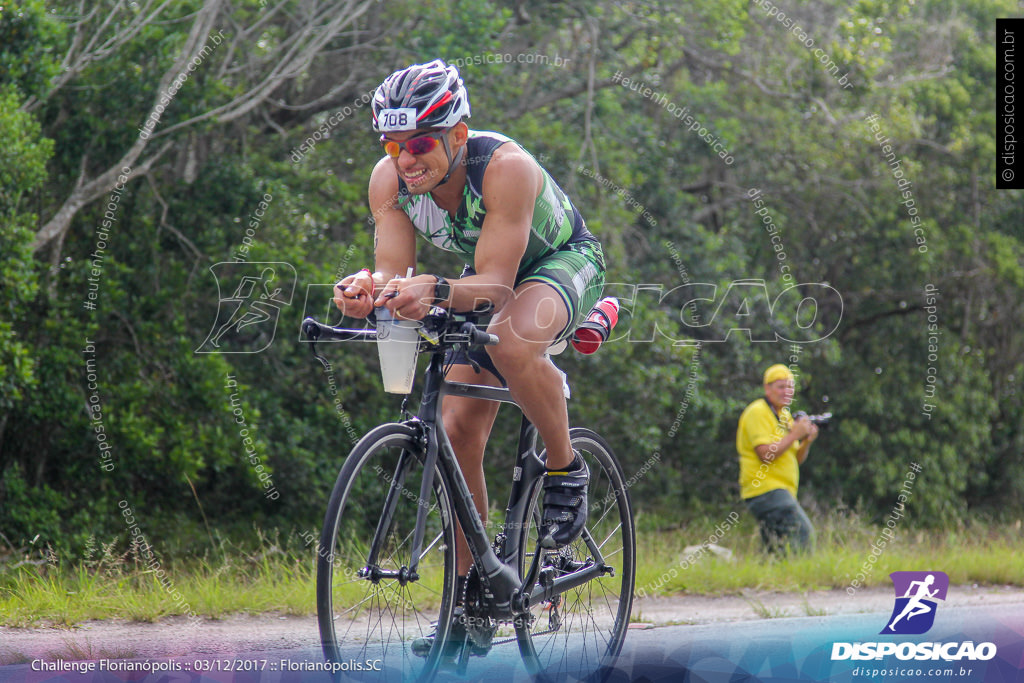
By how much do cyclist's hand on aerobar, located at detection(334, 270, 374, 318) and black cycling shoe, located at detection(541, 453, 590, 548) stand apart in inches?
38.8

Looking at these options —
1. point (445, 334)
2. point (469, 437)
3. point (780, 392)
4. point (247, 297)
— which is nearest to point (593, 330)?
point (469, 437)

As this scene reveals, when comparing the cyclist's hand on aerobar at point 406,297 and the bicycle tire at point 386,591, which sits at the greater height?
the cyclist's hand on aerobar at point 406,297

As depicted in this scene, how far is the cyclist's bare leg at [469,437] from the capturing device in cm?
320

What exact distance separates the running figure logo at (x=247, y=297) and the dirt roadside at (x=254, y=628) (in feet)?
12.1

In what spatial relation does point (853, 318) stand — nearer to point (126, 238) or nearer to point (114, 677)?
point (126, 238)

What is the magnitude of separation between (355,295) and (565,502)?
3.57 feet

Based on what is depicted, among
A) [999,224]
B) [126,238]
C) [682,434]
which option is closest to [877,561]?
[682,434]

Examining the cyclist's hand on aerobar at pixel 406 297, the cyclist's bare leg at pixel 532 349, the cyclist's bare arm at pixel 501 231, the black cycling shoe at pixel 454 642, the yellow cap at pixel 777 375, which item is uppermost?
the cyclist's bare arm at pixel 501 231

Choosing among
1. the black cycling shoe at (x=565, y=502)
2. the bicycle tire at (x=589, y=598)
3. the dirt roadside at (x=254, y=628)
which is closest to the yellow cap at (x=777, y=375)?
the dirt roadside at (x=254, y=628)

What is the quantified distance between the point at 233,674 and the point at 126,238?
5331 millimetres

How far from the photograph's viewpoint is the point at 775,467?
6.73 metres

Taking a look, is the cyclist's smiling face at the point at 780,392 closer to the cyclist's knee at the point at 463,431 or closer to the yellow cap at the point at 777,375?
the yellow cap at the point at 777,375

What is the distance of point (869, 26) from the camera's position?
10609 millimetres

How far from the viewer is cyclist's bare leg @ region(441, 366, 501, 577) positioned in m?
3.20
